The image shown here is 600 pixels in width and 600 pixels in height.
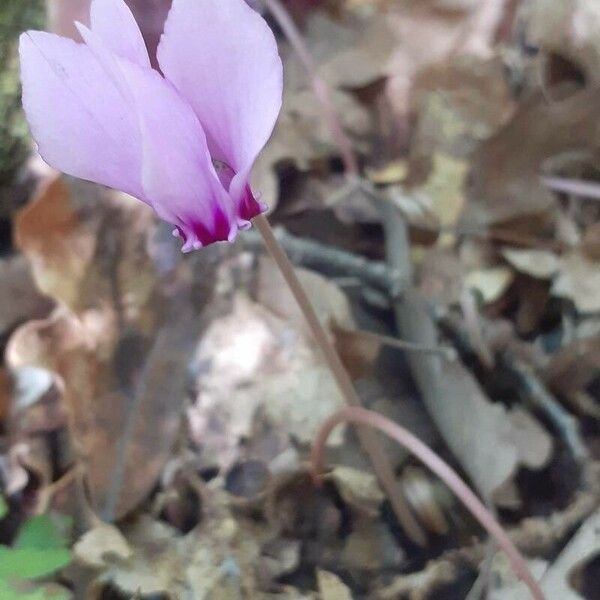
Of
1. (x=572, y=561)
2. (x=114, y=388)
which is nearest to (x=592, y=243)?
(x=572, y=561)

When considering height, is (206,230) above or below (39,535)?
above

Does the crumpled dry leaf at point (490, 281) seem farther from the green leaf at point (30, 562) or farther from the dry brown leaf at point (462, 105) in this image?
the green leaf at point (30, 562)

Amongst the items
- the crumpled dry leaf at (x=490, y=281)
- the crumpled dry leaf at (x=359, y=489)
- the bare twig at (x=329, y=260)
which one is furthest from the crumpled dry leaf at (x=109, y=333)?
the crumpled dry leaf at (x=490, y=281)

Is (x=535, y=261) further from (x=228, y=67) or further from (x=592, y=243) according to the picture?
(x=228, y=67)

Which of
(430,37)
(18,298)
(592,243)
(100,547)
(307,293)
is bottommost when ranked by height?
(100,547)

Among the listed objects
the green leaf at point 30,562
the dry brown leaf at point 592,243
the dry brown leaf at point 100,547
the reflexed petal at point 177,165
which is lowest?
the dry brown leaf at point 100,547

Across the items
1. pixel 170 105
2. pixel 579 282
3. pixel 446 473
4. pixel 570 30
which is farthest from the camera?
pixel 570 30

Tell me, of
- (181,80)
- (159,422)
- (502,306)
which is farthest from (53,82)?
(502,306)
